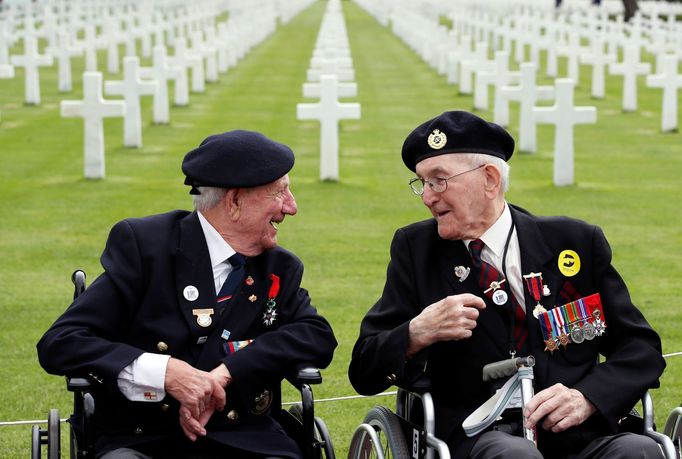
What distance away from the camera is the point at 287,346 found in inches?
219

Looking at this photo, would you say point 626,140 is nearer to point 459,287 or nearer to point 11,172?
point 11,172

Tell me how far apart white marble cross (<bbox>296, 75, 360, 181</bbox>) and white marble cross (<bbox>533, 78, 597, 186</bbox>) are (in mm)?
A: 2105

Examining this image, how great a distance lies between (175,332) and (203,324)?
102 millimetres

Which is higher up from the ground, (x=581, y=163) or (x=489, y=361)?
(x=489, y=361)

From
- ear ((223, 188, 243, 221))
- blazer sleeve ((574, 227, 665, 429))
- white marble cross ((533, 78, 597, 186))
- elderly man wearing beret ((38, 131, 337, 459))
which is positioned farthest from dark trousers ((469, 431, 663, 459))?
white marble cross ((533, 78, 597, 186))

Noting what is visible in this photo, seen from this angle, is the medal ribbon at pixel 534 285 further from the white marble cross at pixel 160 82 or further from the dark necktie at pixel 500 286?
the white marble cross at pixel 160 82

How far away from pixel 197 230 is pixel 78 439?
0.85m

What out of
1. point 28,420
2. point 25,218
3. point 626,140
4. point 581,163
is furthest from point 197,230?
point 626,140

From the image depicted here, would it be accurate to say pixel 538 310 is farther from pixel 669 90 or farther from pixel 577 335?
pixel 669 90

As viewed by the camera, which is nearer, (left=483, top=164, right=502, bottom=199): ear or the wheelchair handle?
the wheelchair handle

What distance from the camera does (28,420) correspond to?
26.0ft

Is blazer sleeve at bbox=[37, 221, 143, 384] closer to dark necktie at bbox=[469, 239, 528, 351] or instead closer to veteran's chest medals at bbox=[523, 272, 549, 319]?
dark necktie at bbox=[469, 239, 528, 351]

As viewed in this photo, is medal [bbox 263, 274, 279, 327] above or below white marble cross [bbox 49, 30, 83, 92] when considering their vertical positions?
above

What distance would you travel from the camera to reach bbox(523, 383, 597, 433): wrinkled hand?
5234 mm
